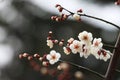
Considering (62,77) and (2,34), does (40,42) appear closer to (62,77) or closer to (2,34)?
(2,34)

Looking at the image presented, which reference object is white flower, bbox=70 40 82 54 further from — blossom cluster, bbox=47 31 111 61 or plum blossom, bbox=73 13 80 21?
plum blossom, bbox=73 13 80 21

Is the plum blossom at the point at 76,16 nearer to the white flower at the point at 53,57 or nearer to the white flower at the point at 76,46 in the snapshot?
the white flower at the point at 76,46

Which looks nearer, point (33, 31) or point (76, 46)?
point (76, 46)

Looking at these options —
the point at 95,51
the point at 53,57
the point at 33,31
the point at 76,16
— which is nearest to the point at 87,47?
the point at 95,51

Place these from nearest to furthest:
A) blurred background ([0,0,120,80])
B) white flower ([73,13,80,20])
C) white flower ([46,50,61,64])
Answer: white flower ([73,13,80,20]) → white flower ([46,50,61,64]) → blurred background ([0,0,120,80])

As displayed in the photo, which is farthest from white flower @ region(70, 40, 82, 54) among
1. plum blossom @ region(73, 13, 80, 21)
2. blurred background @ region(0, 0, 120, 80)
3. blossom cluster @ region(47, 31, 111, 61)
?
blurred background @ region(0, 0, 120, 80)

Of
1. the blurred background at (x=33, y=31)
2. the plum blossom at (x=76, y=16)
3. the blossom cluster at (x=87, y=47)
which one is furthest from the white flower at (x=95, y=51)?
the blurred background at (x=33, y=31)

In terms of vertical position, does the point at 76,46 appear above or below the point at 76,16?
below

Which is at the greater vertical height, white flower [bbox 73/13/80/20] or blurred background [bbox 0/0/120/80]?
white flower [bbox 73/13/80/20]

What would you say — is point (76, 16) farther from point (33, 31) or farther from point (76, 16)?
point (33, 31)

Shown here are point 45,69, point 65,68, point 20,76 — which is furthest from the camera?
point 20,76

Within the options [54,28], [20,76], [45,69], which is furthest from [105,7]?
[45,69]
